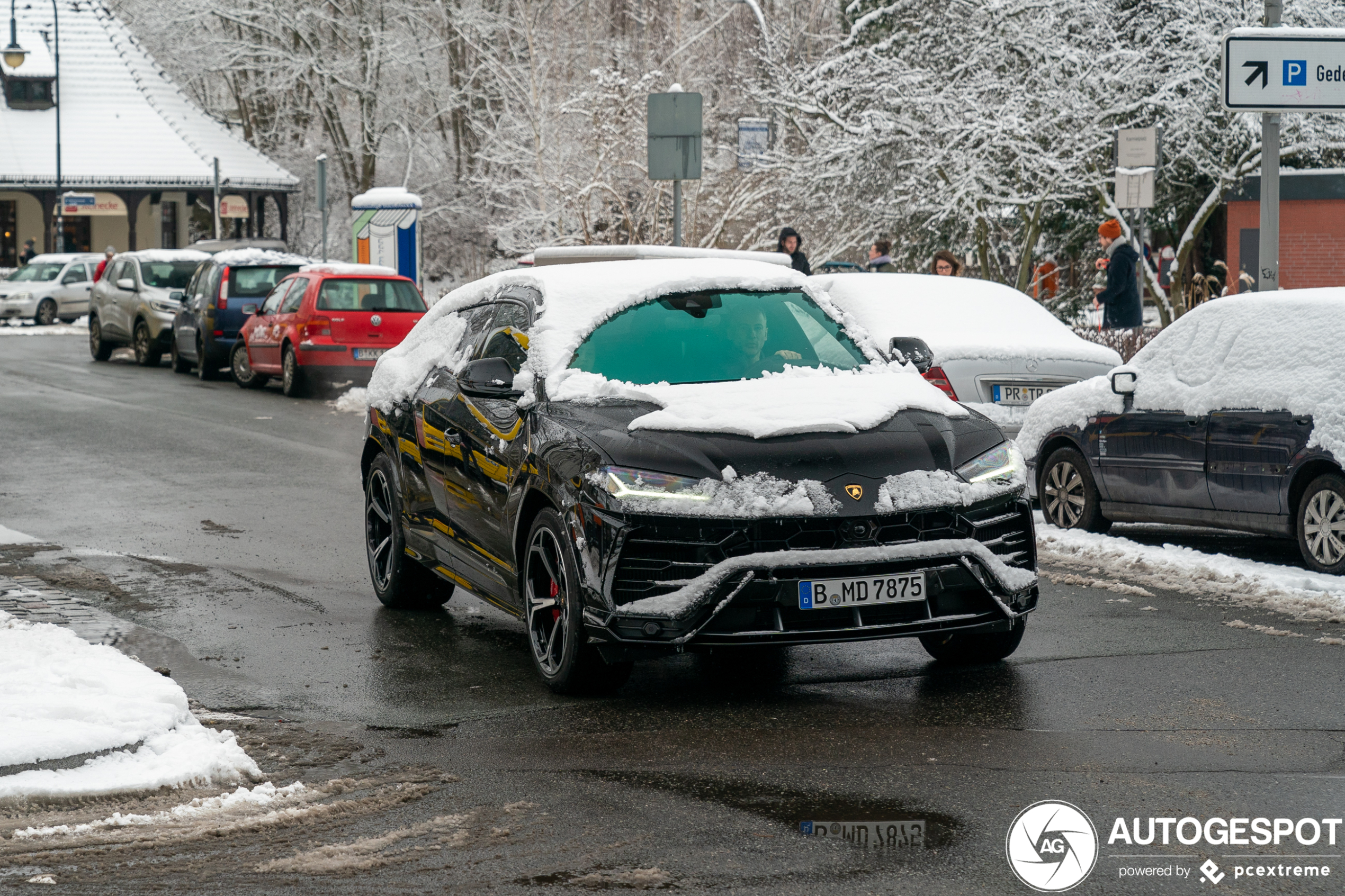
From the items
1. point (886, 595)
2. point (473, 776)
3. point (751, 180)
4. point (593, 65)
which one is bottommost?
point (473, 776)

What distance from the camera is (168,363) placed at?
31.6 meters

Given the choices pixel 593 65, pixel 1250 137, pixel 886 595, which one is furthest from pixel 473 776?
pixel 593 65

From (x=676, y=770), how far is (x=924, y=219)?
26.2m

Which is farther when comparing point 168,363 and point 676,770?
point 168,363

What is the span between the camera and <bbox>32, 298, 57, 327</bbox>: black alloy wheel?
46.7m

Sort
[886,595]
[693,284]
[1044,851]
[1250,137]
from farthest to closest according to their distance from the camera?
[1250,137] → [693,284] → [886,595] → [1044,851]

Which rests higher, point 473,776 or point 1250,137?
point 1250,137

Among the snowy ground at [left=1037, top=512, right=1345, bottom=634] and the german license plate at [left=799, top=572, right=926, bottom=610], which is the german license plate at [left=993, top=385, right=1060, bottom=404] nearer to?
the snowy ground at [left=1037, top=512, right=1345, bottom=634]

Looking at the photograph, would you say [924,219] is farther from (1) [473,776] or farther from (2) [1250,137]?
(1) [473,776]

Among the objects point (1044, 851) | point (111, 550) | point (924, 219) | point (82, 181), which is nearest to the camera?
point (1044, 851)

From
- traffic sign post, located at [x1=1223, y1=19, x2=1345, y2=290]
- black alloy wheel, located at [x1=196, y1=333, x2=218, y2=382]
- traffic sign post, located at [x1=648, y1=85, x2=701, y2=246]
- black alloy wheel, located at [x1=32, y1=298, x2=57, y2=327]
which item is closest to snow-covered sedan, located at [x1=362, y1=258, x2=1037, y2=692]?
traffic sign post, located at [x1=1223, y1=19, x2=1345, y2=290]

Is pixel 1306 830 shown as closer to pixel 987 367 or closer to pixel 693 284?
pixel 693 284

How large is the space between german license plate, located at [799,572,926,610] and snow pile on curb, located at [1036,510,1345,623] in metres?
2.87

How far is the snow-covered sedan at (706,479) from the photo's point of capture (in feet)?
21.2
